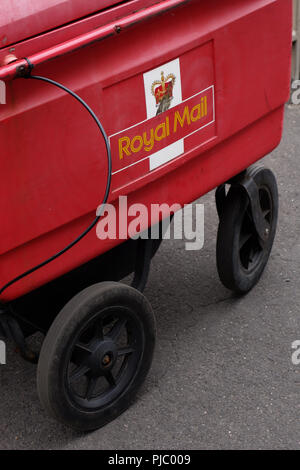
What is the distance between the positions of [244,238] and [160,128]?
2.80 ft

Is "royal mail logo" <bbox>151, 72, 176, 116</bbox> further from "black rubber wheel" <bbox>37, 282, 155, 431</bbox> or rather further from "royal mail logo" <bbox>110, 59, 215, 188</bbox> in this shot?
"black rubber wheel" <bbox>37, 282, 155, 431</bbox>

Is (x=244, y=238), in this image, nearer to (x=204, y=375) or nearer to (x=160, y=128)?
(x=204, y=375)

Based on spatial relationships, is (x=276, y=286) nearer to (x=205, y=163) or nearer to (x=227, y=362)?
(x=227, y=362)

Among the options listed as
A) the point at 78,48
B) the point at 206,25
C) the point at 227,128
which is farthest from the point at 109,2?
the point at 227,128

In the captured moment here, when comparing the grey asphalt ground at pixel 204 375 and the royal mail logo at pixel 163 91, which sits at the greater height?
the royal mail logo at pixel 163 91

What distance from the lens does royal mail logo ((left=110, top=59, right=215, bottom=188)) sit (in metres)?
2.17

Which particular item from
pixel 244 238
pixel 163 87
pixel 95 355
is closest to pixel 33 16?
pixel 163 87

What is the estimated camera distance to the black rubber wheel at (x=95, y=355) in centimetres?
218

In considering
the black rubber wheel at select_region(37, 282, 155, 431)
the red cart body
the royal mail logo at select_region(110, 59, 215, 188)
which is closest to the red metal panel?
the red cart body

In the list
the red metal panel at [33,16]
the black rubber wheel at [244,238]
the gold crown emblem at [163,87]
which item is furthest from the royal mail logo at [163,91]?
the black rubber wheel at [244,238]

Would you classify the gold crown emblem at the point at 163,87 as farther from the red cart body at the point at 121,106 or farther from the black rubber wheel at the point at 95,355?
the black rubber wheel at the point at 95,355

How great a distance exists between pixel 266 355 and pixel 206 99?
3.25 ft

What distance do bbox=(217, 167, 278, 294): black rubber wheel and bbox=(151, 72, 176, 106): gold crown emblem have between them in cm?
68

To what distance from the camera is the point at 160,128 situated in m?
2.26
